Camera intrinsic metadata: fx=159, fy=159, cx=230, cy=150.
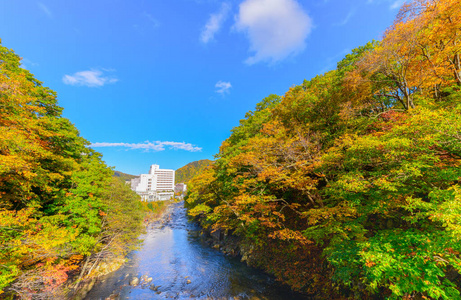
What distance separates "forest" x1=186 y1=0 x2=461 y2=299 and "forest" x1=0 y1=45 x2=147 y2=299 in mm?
12677

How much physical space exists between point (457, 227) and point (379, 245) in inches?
145

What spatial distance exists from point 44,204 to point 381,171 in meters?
26.2

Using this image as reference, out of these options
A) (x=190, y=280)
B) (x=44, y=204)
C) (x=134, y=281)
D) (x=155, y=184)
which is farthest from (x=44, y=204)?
(x=155, y=184)

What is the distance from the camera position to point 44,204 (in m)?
15.2

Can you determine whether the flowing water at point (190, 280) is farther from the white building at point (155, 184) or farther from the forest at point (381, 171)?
the white building at point (155, 184)

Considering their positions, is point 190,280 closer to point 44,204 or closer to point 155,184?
point 44,204

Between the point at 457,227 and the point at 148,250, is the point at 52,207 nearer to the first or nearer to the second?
the point at 148,250

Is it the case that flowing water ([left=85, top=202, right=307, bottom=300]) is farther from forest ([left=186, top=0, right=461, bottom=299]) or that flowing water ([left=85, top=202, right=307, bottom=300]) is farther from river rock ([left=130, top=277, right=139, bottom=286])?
forest ([left=186, top=0, right=461, bottom=299])

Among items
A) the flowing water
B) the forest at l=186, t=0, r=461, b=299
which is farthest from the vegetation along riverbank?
A: the forest at l=186, t=0, r=461, b=299

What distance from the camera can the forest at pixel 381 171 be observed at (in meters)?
5.60

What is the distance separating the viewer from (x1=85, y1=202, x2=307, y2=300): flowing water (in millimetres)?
13875

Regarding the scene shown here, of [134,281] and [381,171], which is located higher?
[381,171]

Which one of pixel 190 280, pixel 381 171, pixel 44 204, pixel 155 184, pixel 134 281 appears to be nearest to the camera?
pixel 381 171

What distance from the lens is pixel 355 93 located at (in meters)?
13.0
